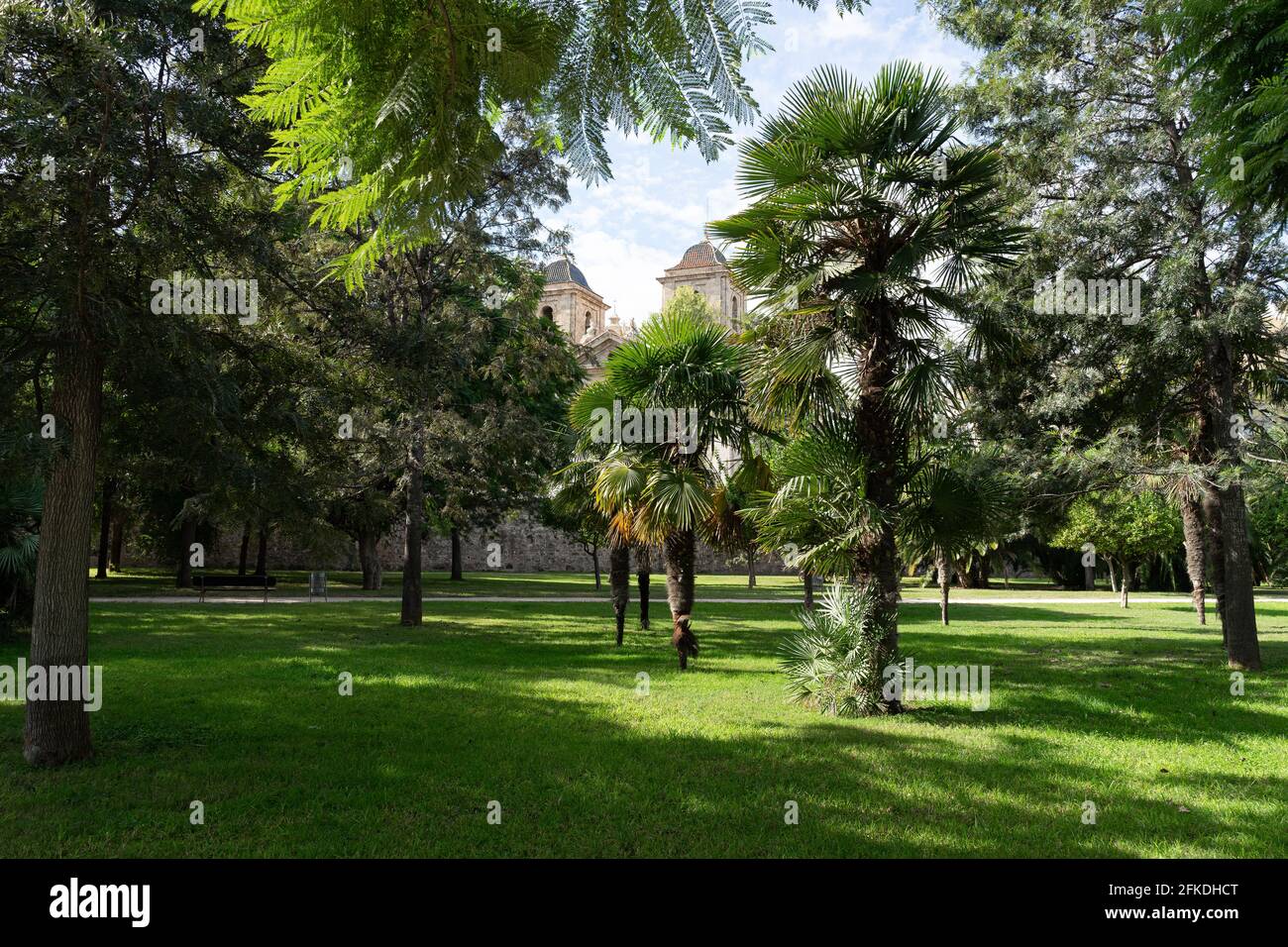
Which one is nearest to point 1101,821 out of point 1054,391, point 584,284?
point 1054,391

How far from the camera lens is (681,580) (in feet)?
39.6

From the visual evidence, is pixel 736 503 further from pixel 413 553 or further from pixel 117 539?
pixel 117 539

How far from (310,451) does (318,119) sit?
23.2 feet

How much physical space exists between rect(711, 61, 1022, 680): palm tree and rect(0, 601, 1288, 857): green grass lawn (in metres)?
2.44

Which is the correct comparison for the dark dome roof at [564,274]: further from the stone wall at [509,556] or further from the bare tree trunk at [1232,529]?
the bare tree trunk at [1232,529]

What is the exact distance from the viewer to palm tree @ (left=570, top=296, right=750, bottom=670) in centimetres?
1109

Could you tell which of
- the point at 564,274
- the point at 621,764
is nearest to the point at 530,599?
the point at 621,764

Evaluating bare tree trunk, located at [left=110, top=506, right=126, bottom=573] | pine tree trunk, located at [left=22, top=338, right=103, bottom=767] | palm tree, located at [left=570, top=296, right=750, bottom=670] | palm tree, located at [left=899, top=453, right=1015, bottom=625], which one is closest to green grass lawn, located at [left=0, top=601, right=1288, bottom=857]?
pine tree trunk, located at [left=22, top=338, right=103, bottom=767]

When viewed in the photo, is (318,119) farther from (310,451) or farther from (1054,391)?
(1054,391)

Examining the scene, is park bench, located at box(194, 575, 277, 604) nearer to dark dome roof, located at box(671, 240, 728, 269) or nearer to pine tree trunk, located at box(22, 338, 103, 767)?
pine tree trunk, located at box(22, 338, 103, 767)

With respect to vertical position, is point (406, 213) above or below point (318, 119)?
below

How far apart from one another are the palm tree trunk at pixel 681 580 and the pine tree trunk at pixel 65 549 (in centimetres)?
727

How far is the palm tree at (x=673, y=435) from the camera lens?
11086 millimetres

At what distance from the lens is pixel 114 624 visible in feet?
54.7
